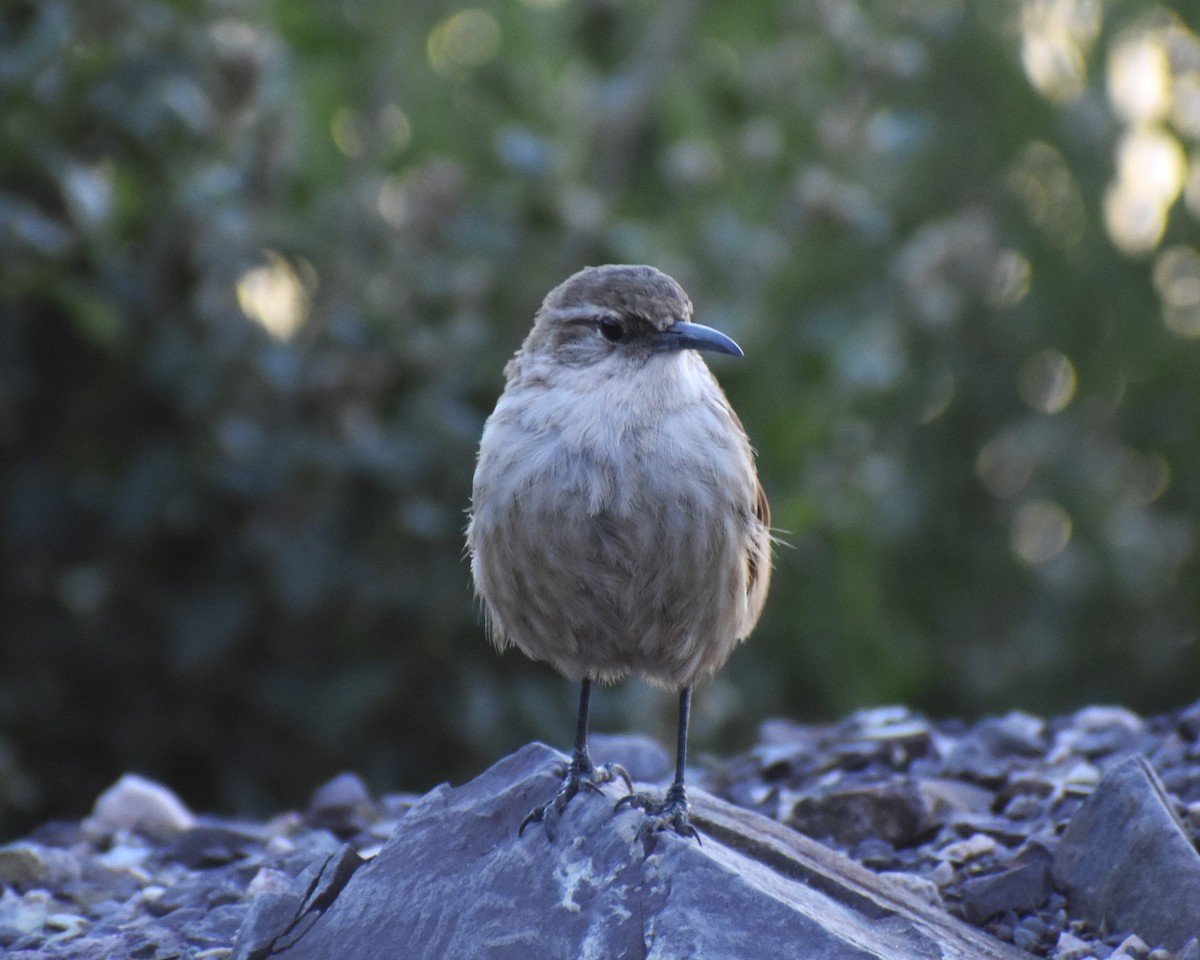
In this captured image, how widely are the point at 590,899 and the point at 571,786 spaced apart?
503mm

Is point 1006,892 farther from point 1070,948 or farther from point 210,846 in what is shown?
point 210,846

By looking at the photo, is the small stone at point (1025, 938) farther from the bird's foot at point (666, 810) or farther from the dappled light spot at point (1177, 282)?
the dappled light spot at point (1177, 282)

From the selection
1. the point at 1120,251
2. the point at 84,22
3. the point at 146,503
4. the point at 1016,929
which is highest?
the point at 1120,251

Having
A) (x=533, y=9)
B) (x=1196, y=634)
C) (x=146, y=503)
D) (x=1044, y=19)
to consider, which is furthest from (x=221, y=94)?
(x=1196, y=634)

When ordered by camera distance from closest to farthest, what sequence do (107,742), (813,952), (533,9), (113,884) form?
1. (813,952)
2. (113,884)
3. (107,742)
4. (533,9)

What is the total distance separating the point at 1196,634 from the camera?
29.3 feet

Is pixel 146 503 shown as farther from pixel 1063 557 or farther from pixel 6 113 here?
pixel 1063 557

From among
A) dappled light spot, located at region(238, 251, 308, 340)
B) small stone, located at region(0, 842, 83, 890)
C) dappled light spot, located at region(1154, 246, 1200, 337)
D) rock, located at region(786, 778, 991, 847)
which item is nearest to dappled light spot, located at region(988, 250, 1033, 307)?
dappled light spot, located at region(1154, 246, 1200, 337)

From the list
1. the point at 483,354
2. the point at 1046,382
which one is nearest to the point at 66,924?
the point at 483,354

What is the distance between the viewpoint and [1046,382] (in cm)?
926

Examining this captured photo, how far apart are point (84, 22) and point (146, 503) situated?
6.41 ft

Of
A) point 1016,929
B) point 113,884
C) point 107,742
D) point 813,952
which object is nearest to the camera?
point 813,952

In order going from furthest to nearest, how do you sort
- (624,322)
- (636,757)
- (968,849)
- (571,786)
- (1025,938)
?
(636,757), (624,322), (968,849), (571,786), (1025,938)

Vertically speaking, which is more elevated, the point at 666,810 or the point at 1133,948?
the point at 666,810
